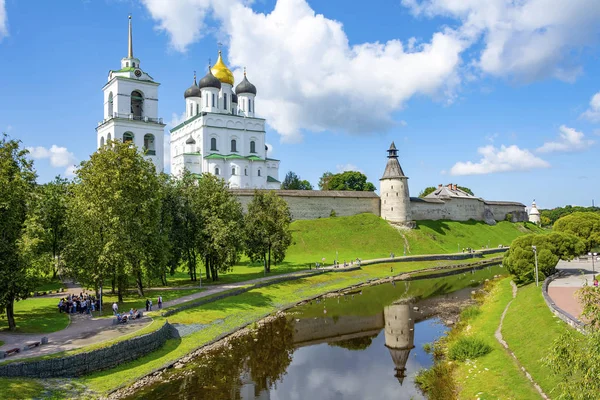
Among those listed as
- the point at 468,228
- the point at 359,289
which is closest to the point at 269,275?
the point at 359,289

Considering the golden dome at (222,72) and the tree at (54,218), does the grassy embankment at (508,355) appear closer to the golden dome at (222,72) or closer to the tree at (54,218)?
the tree at (54,218)

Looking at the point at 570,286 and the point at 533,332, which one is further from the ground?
the point at 570,286

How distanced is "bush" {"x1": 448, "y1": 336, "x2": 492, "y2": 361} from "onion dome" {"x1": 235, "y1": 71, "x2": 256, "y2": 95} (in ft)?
184

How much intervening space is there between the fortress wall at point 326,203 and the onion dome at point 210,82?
17689 millimetres

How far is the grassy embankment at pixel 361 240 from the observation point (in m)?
42.3

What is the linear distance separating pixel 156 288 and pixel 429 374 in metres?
20.3

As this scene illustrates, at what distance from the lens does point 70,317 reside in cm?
2230

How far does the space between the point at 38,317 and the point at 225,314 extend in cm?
887

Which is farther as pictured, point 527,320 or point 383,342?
point 383,342

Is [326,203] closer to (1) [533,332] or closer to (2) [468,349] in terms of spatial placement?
(1) [533,332]

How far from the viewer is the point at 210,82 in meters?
64.5

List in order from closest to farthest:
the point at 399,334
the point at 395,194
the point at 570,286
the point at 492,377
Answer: the point at 492,377 < the point at 399,334 < the point at 570,286 < the point at 395,194

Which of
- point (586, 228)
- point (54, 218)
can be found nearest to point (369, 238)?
point (586, 228)

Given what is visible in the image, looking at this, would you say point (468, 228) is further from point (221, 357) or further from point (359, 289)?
point (221, 357)
